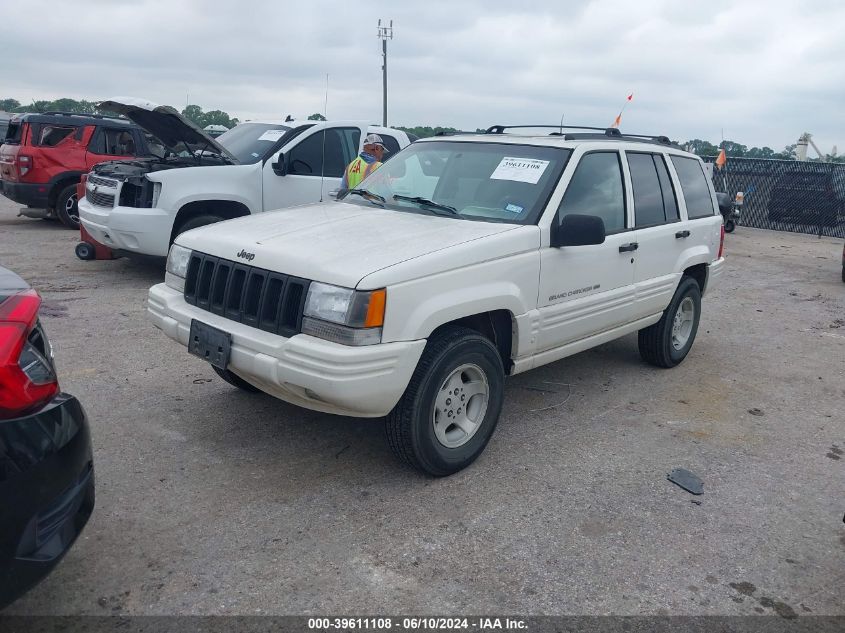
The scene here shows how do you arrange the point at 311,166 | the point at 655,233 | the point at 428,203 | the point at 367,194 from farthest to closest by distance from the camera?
1. the point at 311,166
2. the point at 655,233
3. the point at 367,194
4. the point at 428,203

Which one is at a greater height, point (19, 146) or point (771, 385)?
point (19, 146)

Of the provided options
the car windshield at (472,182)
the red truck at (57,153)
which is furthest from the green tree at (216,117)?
the car windshield at (472,182)

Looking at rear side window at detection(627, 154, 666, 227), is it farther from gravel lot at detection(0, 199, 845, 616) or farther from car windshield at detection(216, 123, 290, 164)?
car windshield at detection(216, 123, 290, 164)

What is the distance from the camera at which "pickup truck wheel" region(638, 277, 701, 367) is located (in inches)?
237

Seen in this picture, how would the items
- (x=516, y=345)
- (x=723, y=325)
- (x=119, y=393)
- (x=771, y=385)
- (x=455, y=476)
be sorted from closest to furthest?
(x=455, y=476) → (x=516, y=345) → (x=119, y=393) → (x=771, y=385) → (x=723, y=325)

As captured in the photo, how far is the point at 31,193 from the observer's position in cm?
1234

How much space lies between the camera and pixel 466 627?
287 centimetres

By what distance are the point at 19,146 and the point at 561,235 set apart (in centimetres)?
1120

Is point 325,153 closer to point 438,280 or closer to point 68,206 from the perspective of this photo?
point 438,280

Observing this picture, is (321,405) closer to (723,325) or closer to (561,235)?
(561,235)

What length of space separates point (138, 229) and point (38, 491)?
611cm

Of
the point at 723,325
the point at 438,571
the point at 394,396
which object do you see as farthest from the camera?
the point at 723,325

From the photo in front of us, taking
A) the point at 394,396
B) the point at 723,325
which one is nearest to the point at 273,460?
the point at 394,396

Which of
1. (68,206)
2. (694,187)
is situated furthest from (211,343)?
(68,206)
